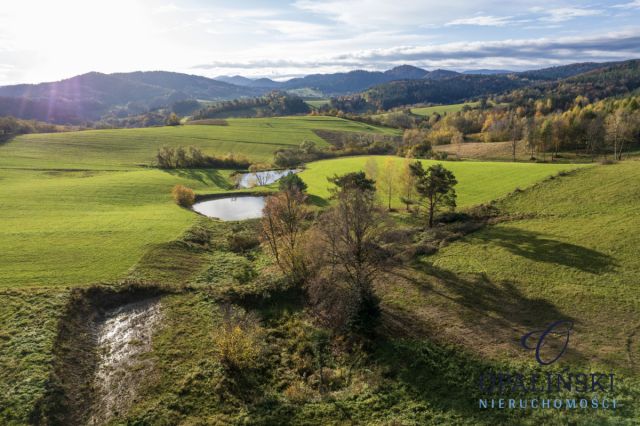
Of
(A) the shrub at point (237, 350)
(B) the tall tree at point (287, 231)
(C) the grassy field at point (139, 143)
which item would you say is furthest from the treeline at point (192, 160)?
(A) the shrub at point (237, 350)

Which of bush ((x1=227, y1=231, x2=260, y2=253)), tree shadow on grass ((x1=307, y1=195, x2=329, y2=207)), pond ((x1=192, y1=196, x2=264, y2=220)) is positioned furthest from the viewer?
tree shadow on grass ((x1=307, y1=195, x2=329, y2=207))

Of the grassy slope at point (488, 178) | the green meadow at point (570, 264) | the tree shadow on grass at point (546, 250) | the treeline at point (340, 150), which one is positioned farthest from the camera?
the treeline at point (340, 150)

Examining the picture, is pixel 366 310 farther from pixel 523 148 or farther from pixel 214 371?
pixel 523 148

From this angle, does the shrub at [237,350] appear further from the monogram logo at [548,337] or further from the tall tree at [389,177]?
the tall tree at [389,177]

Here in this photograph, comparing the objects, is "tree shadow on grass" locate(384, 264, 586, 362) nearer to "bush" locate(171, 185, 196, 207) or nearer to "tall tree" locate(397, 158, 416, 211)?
"tall tree" locate(397, 158, 416, 211)

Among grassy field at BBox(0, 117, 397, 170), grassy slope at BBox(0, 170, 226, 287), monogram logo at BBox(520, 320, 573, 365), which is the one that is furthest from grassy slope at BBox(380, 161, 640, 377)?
grassy field at BBox(0, 117, 397, 170)

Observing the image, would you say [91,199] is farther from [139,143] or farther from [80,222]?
[139,143]

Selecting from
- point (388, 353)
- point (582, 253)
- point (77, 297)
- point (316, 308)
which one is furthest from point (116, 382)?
point (582, 253)
